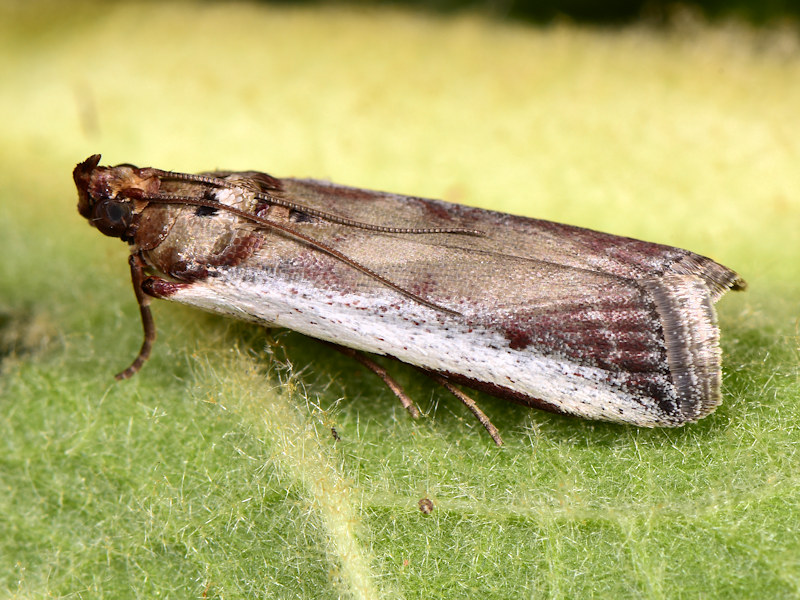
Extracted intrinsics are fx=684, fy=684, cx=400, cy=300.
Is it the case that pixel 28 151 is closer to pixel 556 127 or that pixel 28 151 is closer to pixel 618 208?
pixel 556 127

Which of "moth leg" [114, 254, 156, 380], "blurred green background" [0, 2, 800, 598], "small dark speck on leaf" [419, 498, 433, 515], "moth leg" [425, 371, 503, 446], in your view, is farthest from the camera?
"moth leg" [114, 254, 156, 380]

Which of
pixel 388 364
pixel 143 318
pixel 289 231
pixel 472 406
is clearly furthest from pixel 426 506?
pixel 143 318

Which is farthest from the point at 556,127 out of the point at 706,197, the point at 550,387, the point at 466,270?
the point at 550,387

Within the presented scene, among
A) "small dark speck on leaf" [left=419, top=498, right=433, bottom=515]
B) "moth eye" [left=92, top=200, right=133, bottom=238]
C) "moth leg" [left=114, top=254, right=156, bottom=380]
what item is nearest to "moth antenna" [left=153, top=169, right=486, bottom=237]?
"moth eye" [left=92, top=200, right=133, bottom=238]

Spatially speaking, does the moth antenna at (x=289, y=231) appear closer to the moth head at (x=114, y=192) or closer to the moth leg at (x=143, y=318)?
the moth head at (x=114, y=192)

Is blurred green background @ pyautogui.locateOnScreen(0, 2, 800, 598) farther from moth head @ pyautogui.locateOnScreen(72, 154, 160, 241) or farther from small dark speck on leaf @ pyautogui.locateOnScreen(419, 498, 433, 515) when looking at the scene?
moth head @ pyautogui.locateOnScreen(72, 154, 160, 241)

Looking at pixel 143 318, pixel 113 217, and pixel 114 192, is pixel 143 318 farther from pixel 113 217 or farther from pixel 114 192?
pixel 114 192

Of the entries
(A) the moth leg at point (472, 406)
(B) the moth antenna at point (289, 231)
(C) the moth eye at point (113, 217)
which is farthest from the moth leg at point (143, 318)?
(A) the moth leg at point (472, 406)
